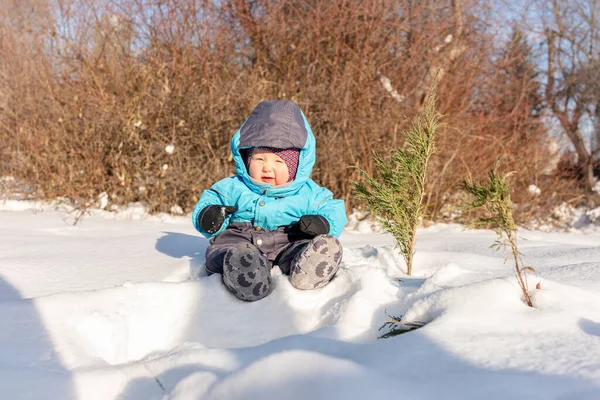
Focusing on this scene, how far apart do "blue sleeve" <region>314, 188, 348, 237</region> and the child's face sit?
0.25 meters

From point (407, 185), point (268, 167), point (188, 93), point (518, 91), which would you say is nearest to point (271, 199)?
point (268, 167)

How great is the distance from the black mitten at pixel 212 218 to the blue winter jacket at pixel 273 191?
0.21ft

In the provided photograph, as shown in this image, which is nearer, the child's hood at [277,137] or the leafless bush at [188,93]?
the child's hood at [277,137]

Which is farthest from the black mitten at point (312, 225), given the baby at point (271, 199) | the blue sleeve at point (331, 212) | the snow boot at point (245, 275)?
the snow boot at point (245, 275)

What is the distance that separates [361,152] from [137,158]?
2.51 meters

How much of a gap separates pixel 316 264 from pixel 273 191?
0.71 meters

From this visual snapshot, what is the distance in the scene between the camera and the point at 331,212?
2762 millimetres

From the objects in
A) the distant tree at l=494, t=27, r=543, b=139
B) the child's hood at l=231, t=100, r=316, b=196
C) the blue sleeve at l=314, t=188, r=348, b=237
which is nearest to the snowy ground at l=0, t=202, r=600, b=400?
the blue sleeve at l=314, t=188, r=348, b=237

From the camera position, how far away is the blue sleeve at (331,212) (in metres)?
2.74

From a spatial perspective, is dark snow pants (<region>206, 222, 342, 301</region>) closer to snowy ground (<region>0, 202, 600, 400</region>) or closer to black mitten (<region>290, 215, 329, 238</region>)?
snowy ground (<region>0, 202, 600, 400</region>)

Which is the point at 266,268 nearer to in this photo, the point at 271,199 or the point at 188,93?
the point at 271,199

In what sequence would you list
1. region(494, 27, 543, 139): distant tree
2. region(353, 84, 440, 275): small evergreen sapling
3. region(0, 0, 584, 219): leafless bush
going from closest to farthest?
region(353, 84, 440, 275): small evergreen sapling → region(0, 0, 584, 219): leafless bush → region(494, 27, 543, 139): distant tree

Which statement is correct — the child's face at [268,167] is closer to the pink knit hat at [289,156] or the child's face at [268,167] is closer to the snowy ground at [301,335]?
the pink knit hat at [289,156]

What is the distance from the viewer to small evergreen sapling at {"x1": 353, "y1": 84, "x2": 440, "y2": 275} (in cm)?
243
